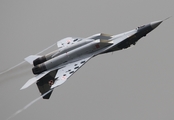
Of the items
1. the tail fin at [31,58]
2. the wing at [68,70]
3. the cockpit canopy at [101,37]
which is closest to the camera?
the wing at [68,70]

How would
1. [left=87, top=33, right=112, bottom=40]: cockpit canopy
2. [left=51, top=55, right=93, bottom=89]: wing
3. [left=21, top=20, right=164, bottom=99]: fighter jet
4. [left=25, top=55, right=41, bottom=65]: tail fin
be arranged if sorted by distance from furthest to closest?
[left=25, top=55, right=41, bottom=65]: tail fin → [left=87, top=33, right=112, bottom=40]: cockpit canopy → [left=21, top=20, right=164, bottom=99]: fighter jet → [left=51, top=55, right=93, bottom=89]: wing

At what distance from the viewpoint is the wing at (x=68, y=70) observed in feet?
170

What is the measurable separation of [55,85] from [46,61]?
15.0 ft

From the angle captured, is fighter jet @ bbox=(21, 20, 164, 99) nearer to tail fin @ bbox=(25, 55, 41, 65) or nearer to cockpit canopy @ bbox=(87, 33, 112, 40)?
cockpit canopy @ bbox=(87, 33, 112, 40)

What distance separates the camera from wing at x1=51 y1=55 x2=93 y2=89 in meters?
51.7

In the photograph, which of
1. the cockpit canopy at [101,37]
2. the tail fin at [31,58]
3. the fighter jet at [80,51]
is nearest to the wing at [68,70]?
the fighter jet at [80,51]

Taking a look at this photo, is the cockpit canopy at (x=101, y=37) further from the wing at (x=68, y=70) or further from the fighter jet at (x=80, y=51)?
the wing at (x=68, y=70)

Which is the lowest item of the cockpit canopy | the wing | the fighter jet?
the wing

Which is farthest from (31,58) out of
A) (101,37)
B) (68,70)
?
(101,37)

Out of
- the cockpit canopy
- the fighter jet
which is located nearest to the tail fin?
the fighter jet

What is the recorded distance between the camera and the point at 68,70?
5303 centimetres

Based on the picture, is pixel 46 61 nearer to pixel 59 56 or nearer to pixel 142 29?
pixel 59 56

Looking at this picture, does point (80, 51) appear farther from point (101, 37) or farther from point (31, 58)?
point (31, 58)

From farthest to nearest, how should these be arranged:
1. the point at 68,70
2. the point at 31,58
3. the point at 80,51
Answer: the point at 31,58 → the point at 80,51 → the point at 68,70
